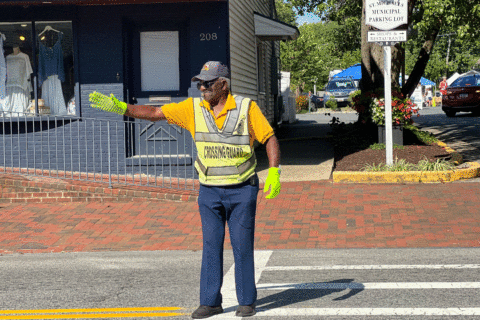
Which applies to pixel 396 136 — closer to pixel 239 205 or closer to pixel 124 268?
pixel 124 268

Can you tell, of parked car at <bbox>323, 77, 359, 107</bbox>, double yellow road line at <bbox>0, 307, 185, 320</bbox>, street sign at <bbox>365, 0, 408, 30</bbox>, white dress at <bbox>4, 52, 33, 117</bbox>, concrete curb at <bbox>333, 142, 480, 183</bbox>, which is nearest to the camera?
double yellow road line at <bbox>0, 307, 185, 320</bbox>

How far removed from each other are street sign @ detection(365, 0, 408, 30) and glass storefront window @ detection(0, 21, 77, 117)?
17.9 ft

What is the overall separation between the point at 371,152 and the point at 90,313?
9.45 meters

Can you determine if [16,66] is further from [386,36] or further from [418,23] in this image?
[418,23]

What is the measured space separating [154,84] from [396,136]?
5057 mm

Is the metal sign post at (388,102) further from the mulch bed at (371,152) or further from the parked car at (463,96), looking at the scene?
the parked car at (463,96)

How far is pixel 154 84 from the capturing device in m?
13.3

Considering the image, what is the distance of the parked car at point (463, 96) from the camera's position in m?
28.7

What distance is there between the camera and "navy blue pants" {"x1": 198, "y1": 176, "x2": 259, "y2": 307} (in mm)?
5212

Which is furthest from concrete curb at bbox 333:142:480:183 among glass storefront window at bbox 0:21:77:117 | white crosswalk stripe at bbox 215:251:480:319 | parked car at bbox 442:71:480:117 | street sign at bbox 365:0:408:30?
parked car at bbox 442:71:480:117

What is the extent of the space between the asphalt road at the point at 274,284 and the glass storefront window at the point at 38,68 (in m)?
5.77

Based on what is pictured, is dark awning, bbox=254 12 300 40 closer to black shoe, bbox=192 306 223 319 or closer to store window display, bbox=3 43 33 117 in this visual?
store window display, bbox=3 43 33 117

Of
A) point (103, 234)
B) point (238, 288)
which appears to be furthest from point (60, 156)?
point (238, 288)

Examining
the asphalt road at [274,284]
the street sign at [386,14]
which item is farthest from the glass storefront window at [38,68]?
the asphalt road at [274,284]
